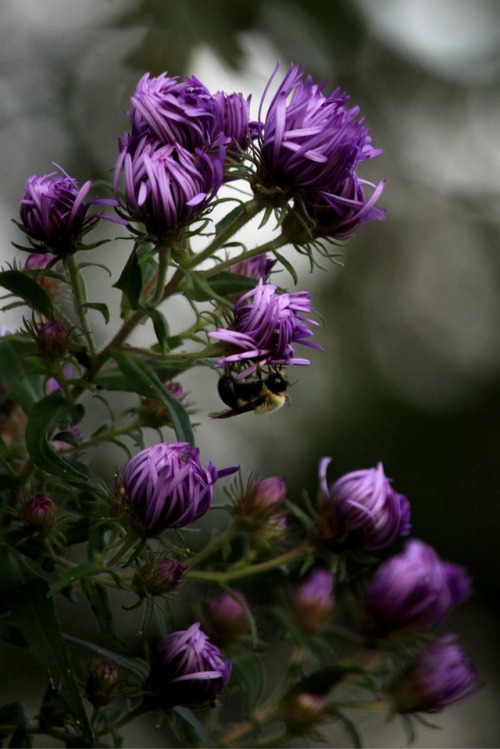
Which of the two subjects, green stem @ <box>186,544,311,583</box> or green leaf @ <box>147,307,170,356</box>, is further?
green stem @ <box>186,544,311,583</box>

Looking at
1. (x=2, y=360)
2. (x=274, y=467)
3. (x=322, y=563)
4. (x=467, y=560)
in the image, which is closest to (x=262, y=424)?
(x=274, y=467)

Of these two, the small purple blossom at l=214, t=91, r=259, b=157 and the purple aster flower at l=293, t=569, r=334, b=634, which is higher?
the small purple blossom at l=214, t=91, r=259, b=157

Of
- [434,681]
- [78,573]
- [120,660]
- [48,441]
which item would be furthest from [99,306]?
[434,681]

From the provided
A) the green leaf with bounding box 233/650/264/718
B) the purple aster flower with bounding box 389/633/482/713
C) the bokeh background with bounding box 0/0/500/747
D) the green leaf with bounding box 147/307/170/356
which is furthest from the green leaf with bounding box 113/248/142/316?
the bokeh background with bounding box 0/0/500/747

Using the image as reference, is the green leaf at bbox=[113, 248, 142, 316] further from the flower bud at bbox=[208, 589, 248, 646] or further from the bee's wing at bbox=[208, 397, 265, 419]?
the flower bud at bbox=[208, 589, 248, 646]

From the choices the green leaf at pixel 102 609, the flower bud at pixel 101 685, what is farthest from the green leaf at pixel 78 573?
the flower bud at pixel 101 685

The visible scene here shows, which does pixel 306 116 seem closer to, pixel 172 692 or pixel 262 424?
pixel 172 692
